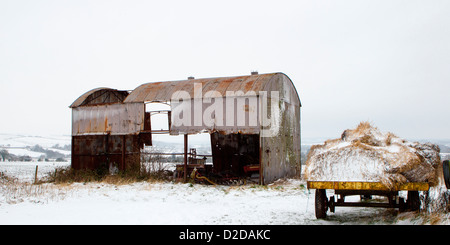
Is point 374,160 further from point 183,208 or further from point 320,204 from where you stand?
point 183,208

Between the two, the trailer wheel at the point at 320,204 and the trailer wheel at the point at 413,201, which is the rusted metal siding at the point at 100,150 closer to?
the trailer wheel at the point at 320,204

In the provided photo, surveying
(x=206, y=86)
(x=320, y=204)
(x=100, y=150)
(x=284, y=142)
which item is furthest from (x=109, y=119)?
(x=320, y=204)

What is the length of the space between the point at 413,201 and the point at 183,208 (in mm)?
6135

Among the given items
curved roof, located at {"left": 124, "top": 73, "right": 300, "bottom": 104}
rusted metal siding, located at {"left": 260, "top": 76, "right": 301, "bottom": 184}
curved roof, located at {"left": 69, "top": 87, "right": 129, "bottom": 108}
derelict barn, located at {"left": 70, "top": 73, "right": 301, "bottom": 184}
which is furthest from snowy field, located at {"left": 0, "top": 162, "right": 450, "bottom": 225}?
curved roof, located at {"left": 69, "top": 87, "right": 129, "bottom": 108}

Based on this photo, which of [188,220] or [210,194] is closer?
[188,220]

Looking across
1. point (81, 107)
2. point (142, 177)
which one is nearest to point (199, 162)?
point (142, 177)

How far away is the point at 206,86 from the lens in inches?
744

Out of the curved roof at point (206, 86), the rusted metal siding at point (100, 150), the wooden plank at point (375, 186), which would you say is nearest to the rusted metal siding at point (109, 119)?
the curved roof at point (206, 86)

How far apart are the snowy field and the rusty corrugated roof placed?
467 cm

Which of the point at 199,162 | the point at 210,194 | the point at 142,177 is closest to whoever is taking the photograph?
the point at 210,194

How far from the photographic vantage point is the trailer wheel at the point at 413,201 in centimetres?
819
